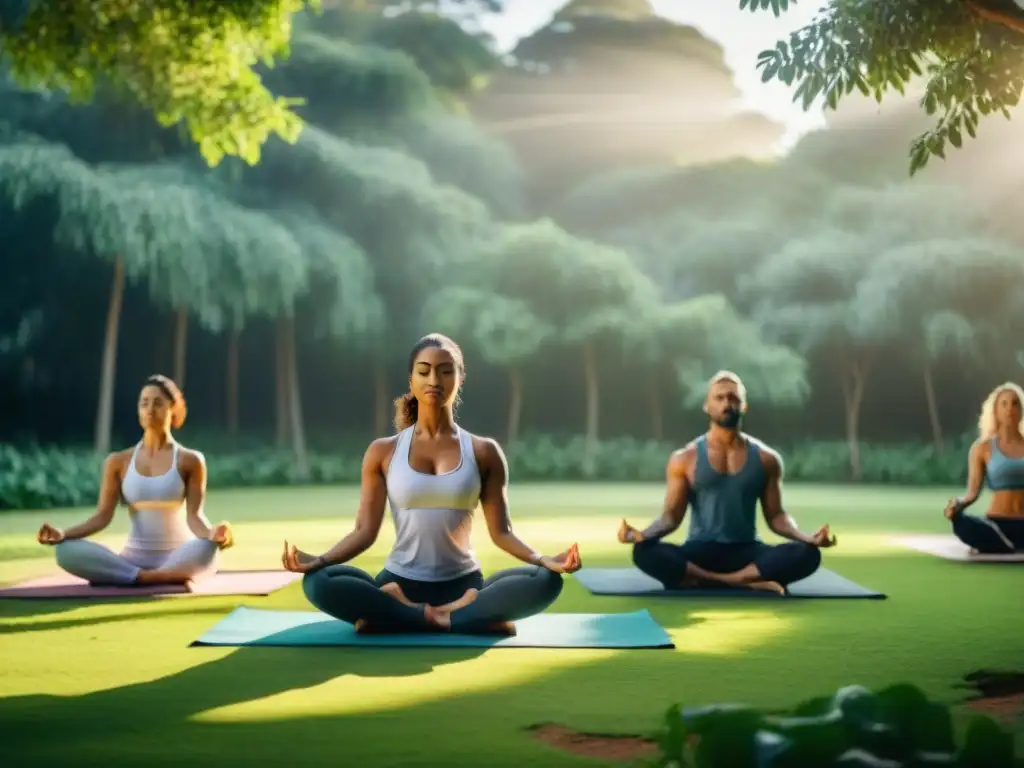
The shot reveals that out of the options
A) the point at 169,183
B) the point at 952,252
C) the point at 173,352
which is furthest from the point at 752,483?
the point at 952,252

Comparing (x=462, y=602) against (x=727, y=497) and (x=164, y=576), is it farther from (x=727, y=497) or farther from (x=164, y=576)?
(x=164, y=576)

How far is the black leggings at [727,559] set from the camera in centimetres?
624

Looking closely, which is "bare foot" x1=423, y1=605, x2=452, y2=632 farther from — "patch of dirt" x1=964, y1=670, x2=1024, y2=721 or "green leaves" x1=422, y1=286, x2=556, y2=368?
"green leaves" x1=422, y1=286, x2=556, y2=368

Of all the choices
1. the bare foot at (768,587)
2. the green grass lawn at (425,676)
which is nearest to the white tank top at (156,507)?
the green grass lawn at (425,676)

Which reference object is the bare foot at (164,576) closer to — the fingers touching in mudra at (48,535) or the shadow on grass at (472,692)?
the fingers touching in mudra at (48,535)

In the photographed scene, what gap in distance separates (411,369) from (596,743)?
1.97m

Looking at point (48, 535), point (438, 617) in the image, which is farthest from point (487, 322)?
point (438, 617)

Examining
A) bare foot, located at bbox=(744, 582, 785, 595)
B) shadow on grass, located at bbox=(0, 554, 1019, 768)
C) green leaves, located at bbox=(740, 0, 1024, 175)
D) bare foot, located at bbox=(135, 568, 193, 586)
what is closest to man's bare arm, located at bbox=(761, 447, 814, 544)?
bare foot, located at bbox=(744, 582, 785, 595)

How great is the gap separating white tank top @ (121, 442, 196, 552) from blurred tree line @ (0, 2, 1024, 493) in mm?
11206

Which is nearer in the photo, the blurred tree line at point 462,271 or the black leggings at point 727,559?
the black leggings at point 727,559

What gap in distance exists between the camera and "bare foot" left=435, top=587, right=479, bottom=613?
15.8ft

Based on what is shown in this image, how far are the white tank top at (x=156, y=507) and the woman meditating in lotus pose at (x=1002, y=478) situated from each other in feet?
15.6

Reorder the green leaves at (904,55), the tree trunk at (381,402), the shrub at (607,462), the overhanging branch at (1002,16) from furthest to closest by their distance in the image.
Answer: the tree trunk at (381,402)
the shrub at (607,462)
the green leaves at (904,55)
the overhanging branch at (1002,16)

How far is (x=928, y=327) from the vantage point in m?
23.4
